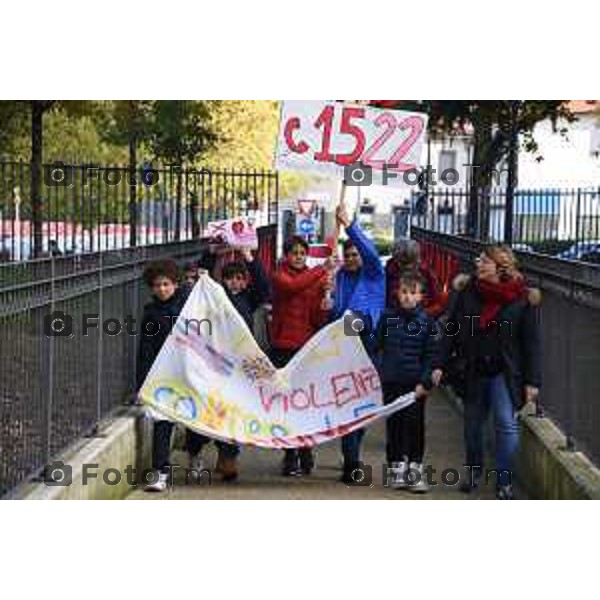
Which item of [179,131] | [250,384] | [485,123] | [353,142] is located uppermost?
[485,123]

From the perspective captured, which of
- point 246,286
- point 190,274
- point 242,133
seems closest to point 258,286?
point 246,286

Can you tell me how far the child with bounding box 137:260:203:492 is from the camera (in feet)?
32.2

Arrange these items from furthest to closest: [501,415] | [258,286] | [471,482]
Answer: [258,286] < [471,482] < [501,415]

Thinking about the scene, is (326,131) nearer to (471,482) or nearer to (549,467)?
(471,482)

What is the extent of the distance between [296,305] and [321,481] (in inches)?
48.7

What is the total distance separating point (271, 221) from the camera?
24625mm

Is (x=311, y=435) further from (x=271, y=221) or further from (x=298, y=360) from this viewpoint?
(x=271, y=221)

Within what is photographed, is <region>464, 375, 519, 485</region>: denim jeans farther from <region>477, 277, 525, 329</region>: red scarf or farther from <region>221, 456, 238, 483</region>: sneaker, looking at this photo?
<region>221, 456, 238, 483</region>: sneaker

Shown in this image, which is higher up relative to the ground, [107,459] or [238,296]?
[238,296]

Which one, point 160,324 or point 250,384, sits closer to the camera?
point 160,324

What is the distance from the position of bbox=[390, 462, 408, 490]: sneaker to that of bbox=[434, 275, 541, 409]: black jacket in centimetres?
78

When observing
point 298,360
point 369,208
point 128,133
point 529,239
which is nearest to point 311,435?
point 298,360

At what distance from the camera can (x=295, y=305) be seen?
10422 mm

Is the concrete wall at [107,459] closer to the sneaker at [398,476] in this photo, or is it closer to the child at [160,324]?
the child at [160,324]
